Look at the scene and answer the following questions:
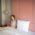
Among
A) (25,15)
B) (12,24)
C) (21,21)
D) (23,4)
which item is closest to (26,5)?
(23,4)

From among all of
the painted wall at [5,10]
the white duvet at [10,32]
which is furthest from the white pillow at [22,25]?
the painted wall at [5,10]

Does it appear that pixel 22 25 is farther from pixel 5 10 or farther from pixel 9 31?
pixel 5 10

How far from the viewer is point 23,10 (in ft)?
4.08

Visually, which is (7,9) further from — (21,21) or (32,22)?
(32,22)

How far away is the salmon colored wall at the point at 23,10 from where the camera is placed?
1.23m

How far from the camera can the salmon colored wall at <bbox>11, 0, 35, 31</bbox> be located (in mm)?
1227

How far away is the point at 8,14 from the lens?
127 cm

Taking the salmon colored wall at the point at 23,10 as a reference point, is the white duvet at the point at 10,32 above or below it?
below

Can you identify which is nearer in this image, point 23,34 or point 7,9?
point 23,34

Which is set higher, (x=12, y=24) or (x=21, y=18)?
(x=21, y=18)

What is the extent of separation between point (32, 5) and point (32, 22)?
28 centimetres

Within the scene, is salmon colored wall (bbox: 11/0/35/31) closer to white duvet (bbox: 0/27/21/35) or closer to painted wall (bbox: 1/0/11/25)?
painted wall (bbox: 1/0/11/25)

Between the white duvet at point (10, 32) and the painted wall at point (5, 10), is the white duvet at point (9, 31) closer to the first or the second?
the white duvet at point (10, 32)

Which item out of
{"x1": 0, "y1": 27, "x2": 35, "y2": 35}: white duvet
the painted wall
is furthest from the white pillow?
the painted wall
